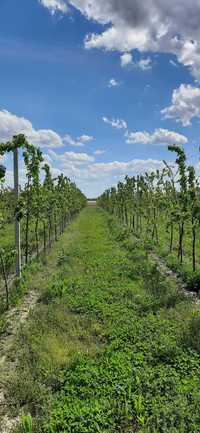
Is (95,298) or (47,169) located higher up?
(47,169)

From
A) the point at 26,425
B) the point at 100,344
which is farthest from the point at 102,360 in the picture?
the point at 26,425

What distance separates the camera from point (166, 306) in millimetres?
10039

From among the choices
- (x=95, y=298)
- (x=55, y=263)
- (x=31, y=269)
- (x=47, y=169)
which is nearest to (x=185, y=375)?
(x=95, y=298)

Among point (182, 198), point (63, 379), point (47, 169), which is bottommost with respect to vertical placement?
point (63, 379)

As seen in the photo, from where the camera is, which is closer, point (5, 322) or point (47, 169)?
point (5, 322)

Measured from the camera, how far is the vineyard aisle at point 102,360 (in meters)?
5.22

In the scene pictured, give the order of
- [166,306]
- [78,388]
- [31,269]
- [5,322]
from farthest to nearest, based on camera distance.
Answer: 1. [31,269]
2. [166,306]
3. [5,322]
4. [78,388]

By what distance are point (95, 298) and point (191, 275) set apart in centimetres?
367

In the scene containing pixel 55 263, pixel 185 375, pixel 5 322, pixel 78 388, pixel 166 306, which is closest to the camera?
pixel 78 388

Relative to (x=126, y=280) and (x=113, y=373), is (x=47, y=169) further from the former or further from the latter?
(x=113, y=373)

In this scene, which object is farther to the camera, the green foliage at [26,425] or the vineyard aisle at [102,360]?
the vineyard aisle at [102,360]

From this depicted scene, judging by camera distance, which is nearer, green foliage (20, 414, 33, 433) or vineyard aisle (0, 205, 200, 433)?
green foliage (20, 414, 33, 433)

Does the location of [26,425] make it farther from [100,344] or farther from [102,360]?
[100,344]

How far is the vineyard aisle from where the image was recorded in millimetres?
5223
